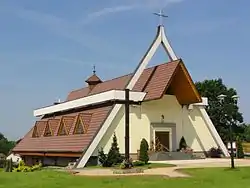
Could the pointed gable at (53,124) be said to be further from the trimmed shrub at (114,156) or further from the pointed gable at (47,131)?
the trimmed shrub at (114,156)

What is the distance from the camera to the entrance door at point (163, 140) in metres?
34.1

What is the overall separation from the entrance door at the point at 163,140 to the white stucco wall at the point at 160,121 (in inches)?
26.4

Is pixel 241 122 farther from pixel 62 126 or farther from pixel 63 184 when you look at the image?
pixel 63 184

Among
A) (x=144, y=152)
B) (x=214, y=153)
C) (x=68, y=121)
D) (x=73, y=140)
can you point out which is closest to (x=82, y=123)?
(x=73, y=140)

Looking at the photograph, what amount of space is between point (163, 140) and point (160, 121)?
1464 millimetres

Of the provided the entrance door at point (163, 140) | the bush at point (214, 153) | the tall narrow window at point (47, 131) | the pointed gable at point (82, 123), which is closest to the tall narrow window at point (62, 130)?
the pointed gable at point (82, 123)

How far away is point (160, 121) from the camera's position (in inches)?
1362

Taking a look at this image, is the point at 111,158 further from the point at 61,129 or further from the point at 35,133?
the point at 35,133

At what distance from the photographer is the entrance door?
34.1 m

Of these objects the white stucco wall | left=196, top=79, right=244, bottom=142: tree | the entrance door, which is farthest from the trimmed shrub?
left=196, top=79, right=244, bottom=142: tree

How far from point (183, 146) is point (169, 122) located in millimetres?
2146

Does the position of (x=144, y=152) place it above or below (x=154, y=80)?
below

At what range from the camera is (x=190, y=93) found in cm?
3472

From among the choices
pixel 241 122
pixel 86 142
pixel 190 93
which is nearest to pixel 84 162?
pixel 86 142
